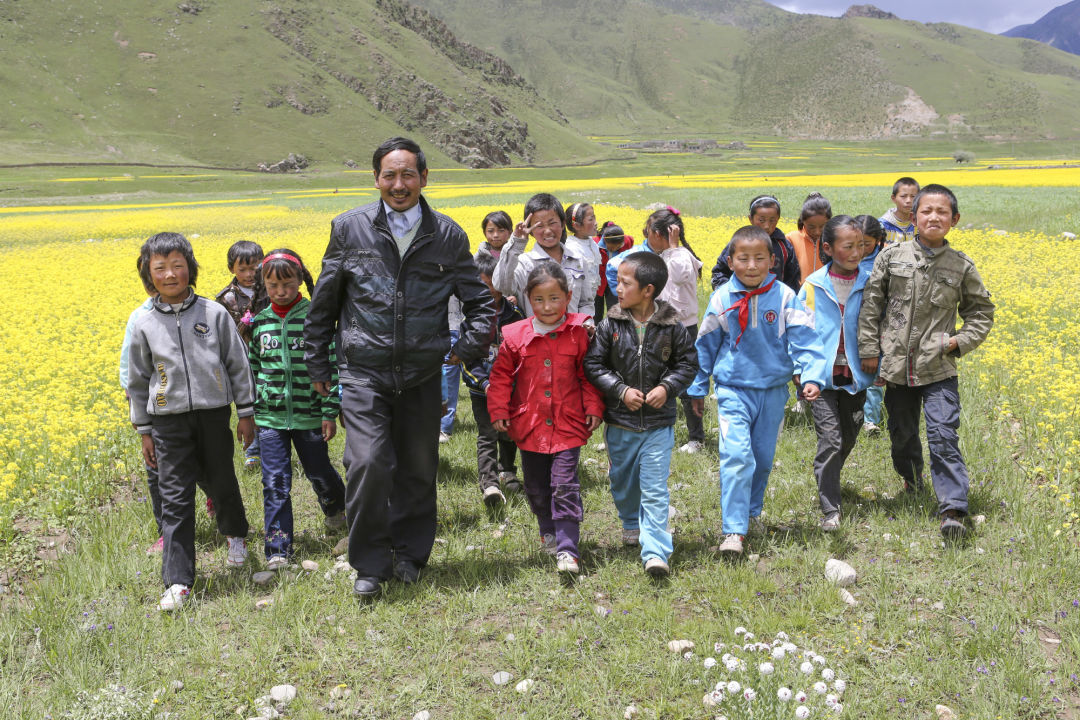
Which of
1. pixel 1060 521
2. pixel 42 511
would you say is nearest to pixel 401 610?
pixel 42 511

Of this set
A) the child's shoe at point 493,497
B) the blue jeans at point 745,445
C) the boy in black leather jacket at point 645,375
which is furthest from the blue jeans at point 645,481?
the child's shoe at point 493,497

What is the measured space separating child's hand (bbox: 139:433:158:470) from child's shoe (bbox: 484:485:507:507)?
2.54 metres

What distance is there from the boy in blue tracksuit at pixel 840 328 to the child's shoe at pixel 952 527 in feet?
2.44

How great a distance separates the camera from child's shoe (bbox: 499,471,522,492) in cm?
633

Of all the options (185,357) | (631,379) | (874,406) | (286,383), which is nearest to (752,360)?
(631,379)

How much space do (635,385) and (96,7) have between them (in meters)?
168

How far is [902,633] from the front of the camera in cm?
379

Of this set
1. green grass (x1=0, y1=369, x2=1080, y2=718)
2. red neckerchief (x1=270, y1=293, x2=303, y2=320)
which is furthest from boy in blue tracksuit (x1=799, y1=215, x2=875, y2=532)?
red neckerchief (x1=270, y1=293, x2=303, y2=320)

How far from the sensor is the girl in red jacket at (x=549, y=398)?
187 inches

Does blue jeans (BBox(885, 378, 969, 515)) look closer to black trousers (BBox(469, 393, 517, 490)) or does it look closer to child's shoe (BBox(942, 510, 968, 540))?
child's shoe (BBox(942, 510, 968, 540))

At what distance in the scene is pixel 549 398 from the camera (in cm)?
486

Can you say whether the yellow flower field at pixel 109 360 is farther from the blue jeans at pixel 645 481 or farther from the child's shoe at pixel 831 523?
the blue jeans at pixel 645 481

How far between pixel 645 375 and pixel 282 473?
275 cm

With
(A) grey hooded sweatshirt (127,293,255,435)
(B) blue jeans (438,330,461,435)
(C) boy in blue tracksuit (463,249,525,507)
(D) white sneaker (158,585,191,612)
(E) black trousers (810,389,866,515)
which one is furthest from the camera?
(B) blue jeans (438,330,461,435)
